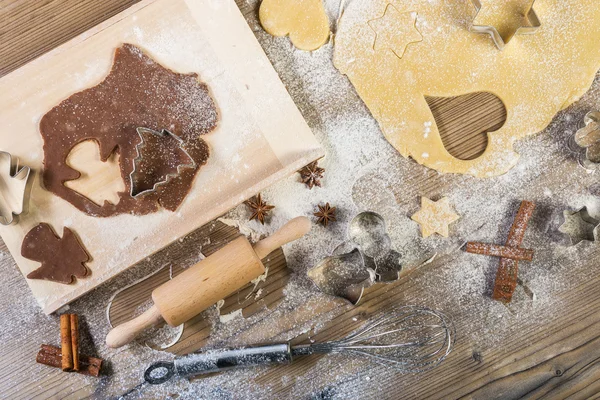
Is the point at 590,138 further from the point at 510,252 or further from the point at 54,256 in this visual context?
the point at 54,256

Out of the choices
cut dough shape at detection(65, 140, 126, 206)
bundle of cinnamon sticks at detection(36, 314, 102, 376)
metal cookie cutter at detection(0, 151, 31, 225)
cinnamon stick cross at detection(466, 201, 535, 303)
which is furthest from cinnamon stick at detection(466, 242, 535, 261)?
metal cookie cutter at detection(0, 151, 31, 225)

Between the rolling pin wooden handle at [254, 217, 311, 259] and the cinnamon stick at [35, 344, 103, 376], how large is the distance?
536mm

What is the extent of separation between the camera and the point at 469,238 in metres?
1.28

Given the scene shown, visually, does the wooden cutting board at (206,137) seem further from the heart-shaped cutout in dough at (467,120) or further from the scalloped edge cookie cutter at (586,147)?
the scalloped edge cookie cutter at (586,147)

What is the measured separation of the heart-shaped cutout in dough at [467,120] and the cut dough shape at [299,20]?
0.35m

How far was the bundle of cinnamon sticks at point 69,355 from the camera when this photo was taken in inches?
47.9

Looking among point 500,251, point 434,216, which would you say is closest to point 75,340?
point 434,216

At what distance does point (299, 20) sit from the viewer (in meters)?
1.28

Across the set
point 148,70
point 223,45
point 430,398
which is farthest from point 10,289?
point 430,398

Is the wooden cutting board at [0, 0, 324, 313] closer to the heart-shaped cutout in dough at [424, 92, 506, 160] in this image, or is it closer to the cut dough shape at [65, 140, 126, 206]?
the cut dough shape at [65, 140, 126, 206]

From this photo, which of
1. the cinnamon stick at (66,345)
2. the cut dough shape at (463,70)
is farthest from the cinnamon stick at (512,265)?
the cinnamon stick at (66,345)

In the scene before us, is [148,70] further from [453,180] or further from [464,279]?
[464,279]

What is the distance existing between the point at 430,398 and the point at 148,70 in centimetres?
114

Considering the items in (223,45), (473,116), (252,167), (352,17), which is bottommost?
(473,116)
